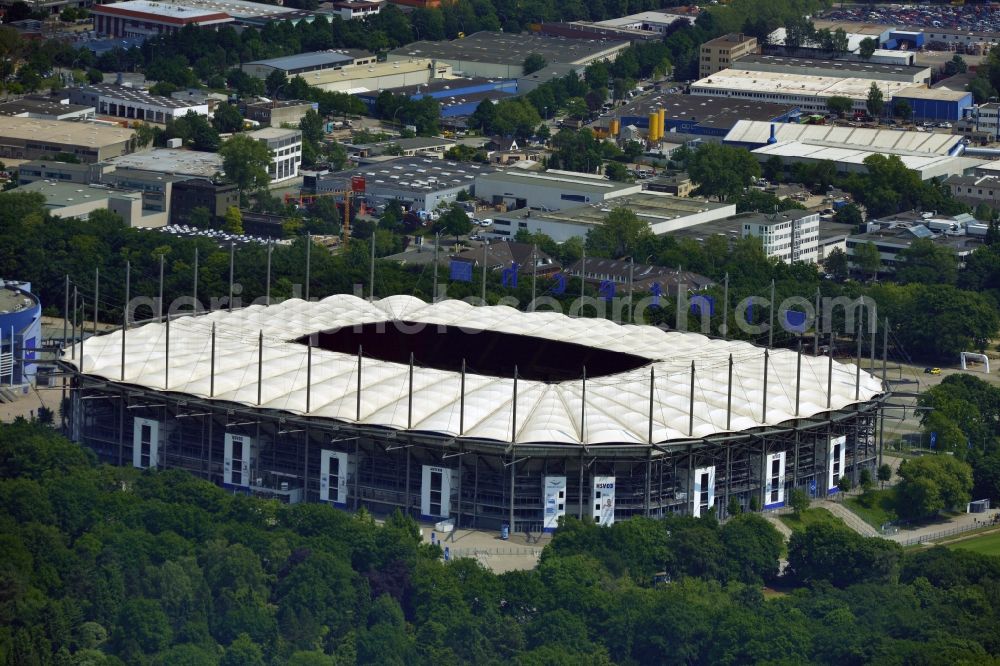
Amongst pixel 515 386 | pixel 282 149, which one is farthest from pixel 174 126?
pixel 515 386

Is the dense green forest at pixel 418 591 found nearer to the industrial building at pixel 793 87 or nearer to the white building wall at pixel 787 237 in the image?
the white building wall at pixel 787 237

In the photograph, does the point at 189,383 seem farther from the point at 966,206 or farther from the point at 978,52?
the point at 978,52

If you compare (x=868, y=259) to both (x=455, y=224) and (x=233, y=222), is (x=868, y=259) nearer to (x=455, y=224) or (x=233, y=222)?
(x=455, y=224)

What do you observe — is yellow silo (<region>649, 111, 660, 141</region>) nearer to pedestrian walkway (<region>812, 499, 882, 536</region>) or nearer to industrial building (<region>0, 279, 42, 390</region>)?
industrial building (<region>0, 279, 42, 390</region>)

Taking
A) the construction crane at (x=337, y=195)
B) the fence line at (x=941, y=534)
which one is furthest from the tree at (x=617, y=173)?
the fence line at (x=941, y=534)

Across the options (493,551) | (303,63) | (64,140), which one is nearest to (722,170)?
(64,140)

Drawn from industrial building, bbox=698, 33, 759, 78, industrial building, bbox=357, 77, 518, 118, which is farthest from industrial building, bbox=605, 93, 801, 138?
industrial building, bbox=698, 33, 759, 78
